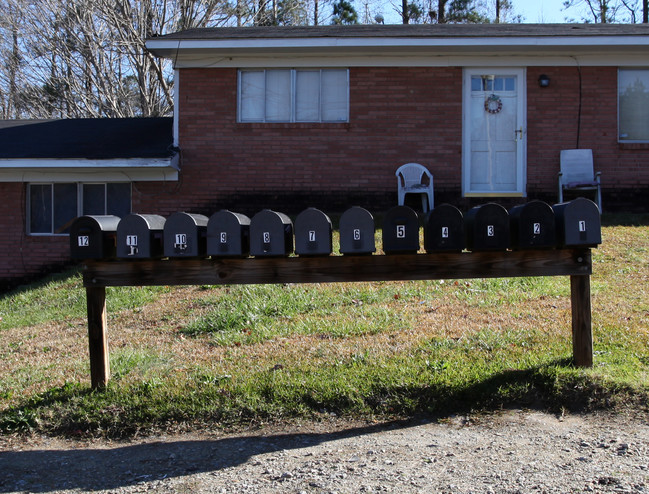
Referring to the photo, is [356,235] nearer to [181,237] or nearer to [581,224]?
[181,237]

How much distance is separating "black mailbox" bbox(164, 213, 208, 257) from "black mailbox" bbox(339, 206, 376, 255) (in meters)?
1.05

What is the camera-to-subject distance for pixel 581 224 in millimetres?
4496

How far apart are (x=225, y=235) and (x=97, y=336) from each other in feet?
4.31

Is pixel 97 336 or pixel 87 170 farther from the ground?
pixel 87 170

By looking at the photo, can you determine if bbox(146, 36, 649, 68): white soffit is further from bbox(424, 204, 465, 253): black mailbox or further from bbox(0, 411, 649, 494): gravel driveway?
bbox(0, 411, 649, 494): gravel driveway

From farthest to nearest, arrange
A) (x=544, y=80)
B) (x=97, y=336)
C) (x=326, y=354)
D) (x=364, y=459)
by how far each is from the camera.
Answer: (x=544, y=80) < (x=326, y=354) < (x=97, y=336) < (x=364, y=459)

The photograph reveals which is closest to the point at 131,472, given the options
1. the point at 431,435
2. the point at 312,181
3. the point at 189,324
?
the point at 431,435

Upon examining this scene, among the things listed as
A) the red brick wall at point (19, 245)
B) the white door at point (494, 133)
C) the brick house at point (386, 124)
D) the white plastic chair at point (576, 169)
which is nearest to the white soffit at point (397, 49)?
the brick house at point (386, 124)

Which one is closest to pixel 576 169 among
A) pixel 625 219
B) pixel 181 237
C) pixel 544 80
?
pixel 625 219

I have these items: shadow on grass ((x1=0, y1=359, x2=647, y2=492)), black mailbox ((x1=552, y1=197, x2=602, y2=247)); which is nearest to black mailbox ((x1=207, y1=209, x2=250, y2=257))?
shadow on grass ((x1=0, y1=359, x2=647, y2=492))

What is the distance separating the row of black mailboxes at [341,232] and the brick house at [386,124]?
7437 millimetres

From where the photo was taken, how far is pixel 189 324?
22.6 ft

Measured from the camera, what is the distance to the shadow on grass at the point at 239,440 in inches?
149

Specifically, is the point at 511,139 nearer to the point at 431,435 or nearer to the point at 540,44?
the point at 540,44
